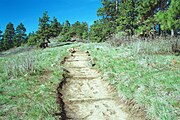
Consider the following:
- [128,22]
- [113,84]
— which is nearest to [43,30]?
[128,22]

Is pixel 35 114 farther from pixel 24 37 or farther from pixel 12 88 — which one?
pixel 24 37

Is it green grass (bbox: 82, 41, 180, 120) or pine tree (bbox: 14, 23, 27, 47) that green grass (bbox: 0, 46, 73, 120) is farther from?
pine tree (bbox: 14, 23, 27, 47)

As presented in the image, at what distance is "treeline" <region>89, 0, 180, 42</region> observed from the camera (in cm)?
978

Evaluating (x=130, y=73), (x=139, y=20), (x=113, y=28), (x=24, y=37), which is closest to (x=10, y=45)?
(x=24, y=37)

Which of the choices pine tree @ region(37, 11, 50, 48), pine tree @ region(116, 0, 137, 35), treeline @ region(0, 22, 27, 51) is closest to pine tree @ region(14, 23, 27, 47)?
treeline @ region(0, 22, 27, 51)

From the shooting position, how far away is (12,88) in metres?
7.35

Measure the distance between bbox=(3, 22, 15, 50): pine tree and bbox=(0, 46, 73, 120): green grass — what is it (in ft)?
185

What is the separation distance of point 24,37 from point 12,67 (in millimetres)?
60304

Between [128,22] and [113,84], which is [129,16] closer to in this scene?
[128,22]

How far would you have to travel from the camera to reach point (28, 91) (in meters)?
7.04

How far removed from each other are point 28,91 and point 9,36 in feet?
204

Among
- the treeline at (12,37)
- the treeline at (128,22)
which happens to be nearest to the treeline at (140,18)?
the treeline at (128,22)

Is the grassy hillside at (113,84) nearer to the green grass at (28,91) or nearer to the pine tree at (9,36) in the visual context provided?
the green grass at (28,91)

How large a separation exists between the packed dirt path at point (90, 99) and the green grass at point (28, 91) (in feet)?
1.70
